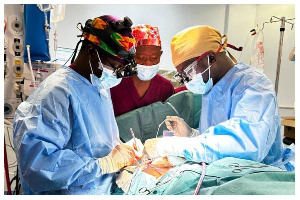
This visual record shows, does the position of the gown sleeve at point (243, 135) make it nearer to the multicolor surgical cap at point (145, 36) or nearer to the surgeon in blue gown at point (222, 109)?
the surgeon in blue gown at point (222, 109)

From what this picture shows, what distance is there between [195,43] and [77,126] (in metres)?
0.82

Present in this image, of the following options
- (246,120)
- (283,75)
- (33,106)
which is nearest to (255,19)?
(283,75)

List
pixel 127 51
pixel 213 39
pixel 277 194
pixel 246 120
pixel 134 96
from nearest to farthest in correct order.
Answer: pixel 277 194 → pixel 246 120 → pixel 127 51 → pixel 213 39 → pixel 134 96

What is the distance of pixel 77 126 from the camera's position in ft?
4.20

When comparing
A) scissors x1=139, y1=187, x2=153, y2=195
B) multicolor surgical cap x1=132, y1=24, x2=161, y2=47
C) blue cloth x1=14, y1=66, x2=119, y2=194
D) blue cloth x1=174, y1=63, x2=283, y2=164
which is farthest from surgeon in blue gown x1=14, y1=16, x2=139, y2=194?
multicolor surgical cap x1=132, y1=24, x2=161, y2=47

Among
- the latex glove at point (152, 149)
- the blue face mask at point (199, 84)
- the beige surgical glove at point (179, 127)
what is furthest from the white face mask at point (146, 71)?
the latex glove at point (152, 149)

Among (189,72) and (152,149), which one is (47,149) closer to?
(152,149)

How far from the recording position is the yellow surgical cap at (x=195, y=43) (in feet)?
5.07

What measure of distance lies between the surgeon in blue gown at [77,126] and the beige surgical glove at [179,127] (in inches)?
18.1

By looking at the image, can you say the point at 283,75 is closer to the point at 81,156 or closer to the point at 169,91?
the point at 169,91

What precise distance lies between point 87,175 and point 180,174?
43 centimetres

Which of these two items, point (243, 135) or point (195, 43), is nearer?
A: point (243, 135)

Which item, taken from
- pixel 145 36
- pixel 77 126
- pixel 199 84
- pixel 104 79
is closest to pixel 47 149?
pixel 77 126

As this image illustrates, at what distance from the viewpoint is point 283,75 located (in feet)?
13.0
